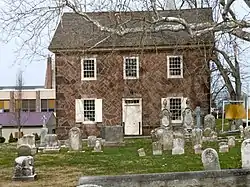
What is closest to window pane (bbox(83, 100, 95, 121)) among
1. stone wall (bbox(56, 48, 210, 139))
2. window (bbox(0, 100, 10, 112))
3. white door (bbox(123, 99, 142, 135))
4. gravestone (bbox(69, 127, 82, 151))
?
stone wall (bbox(56, 48, 210, 139))

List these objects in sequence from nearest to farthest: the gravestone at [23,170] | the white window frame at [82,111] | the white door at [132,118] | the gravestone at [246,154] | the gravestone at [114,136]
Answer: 1. the gravestone at [246,154]
2. the gravestone at [23,170]
3. the gravestone at [114,136]
4. the white door at [132,118]
5. the white window frame at [82,111]

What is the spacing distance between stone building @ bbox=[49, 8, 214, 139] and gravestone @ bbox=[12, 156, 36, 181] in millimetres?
24495

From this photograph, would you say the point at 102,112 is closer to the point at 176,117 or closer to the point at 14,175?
the point at 176,117

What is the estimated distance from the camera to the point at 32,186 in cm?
1330

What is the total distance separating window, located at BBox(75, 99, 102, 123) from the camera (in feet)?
129

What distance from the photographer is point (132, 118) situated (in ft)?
127

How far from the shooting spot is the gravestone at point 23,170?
46.2ft

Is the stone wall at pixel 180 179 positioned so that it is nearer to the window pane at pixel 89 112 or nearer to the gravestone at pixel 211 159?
the gravestone at pixel 211 159

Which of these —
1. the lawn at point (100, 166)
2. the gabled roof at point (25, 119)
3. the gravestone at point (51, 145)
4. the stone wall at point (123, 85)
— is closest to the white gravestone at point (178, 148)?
the lawn at point (100, 166)

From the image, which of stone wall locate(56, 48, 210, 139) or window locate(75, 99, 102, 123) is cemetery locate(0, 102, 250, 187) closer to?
stone wall locate(56, 48, 210, 139)

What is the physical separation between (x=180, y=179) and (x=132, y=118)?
28.2 meters

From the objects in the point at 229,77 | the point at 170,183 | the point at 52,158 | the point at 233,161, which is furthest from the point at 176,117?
the point at 170,183

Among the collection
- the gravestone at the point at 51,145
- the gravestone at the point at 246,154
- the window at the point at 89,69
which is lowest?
the gravestone at the point at 51,145

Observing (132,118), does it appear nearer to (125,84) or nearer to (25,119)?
(125,84)
